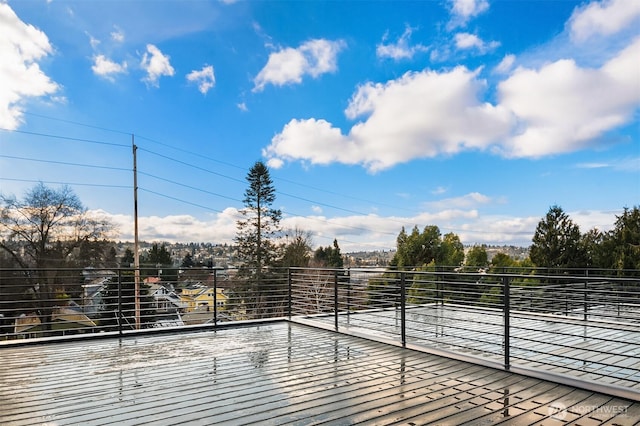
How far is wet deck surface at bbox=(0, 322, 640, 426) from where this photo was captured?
241cm

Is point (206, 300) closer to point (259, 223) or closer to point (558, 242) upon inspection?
point (558, 242)

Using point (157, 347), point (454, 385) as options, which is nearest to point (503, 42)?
point (454, 385)

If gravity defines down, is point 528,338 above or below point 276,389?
below

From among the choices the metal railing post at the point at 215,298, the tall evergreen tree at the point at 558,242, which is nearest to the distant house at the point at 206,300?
the metal railing post at the point at 215,298

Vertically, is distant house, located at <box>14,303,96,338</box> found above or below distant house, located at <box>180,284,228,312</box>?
below

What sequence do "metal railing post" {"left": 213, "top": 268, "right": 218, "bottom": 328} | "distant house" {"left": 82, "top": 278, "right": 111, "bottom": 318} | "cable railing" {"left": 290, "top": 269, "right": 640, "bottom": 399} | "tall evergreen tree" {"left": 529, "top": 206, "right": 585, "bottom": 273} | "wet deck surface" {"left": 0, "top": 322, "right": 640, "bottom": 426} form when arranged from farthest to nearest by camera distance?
"tall evergreen tree" {"left": 529, "top": 206, "right": 585, "bottom": 273} → "metal railing post" {"left": 213, "top": 268, "right": 218, "bottom": 328} → "distant house" {"left": 82, "top": 278, "right": 111, "bottom": 318} → "cable railing" {"left": 290, "top": 269, "right": 640, "bottom": 399} → "wet deck surface" {"left": 0, "top": 322, "right": 640, "bottom": 426}

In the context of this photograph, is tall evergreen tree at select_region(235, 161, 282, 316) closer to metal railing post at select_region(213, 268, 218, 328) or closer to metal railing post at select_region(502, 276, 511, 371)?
metal railing post at select_region(213, 268, 218, 328)

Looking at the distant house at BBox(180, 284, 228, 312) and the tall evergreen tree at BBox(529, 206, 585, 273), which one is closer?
the distant house at BBox(180, 284, 228, 312)

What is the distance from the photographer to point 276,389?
2.92 metres

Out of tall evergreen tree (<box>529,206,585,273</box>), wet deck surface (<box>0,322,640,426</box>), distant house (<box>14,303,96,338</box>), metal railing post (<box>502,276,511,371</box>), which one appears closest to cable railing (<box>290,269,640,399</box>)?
metal railing post (<box>502,276,511,371</box>)

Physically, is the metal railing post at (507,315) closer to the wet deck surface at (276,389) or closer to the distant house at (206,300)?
the wet deck surface at (276,389)

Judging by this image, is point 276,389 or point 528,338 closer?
point 276,389

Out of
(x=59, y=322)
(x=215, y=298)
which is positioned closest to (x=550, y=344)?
(x=215, y=298)

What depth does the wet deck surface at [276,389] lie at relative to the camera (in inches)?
95.0
